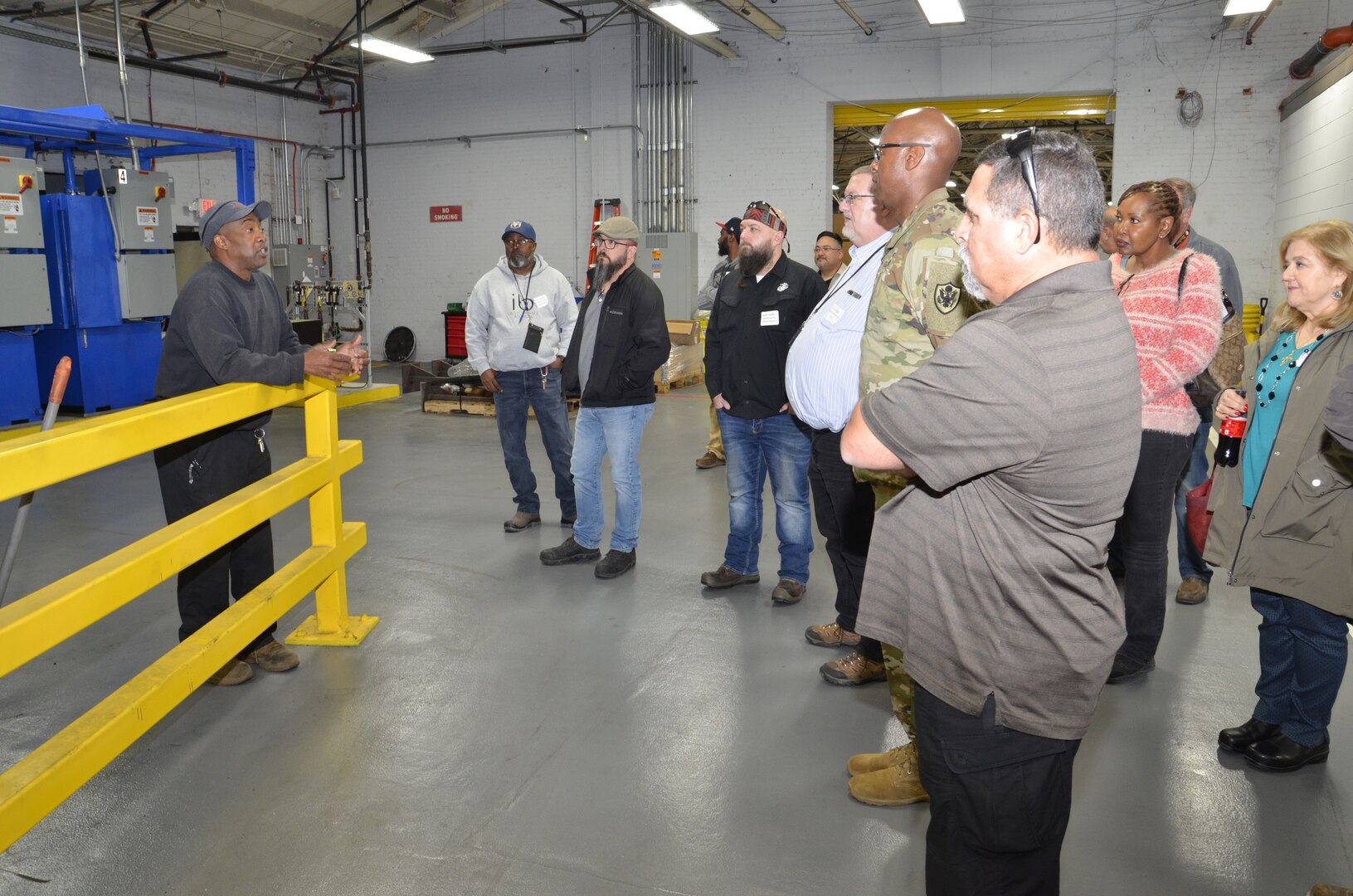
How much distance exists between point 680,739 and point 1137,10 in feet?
36.5

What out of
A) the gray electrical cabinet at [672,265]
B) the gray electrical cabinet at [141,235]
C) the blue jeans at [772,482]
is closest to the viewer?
the blue jeans at [772,482]

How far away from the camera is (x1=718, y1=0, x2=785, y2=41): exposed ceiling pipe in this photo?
10.4m

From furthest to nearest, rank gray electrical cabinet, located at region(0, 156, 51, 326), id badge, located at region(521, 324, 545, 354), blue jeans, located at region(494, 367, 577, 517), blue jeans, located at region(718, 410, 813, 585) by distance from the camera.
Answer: gray electrical cabinet, located at region(0, 156, 51, 326), blue jeans, located at region(494, 367, 577, 517), id badge, located at region(521, 324, 545, 354), blue jeans, located at region(718, 410, 813, 585)

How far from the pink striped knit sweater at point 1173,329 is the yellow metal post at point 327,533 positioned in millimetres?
2910

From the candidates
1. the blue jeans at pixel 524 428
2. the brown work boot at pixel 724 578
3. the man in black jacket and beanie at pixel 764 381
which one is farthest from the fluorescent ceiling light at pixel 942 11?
the brown work boot at pixel 724 578

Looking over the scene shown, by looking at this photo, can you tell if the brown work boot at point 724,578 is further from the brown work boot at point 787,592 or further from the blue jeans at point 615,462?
the blue jeans at point 615,462

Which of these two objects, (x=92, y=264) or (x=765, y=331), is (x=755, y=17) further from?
(x=765, y=331)

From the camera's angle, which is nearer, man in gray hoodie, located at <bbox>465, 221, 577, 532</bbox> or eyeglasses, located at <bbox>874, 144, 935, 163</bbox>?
eyeglasses, located at <bbox>874, 144, 935, 163</bbox>

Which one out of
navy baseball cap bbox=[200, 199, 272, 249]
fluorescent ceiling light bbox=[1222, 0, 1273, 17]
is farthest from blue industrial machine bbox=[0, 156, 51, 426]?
fluorescent ceiling light bbox=[1222, 0, 1273, 17]

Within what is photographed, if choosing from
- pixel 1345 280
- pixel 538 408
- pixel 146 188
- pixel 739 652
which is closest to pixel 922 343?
pixel 1345 280

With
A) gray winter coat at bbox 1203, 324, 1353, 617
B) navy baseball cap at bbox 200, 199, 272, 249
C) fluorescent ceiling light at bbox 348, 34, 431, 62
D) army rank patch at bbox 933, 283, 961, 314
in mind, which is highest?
fluorescent ceiling light at bbox 348, 34, 431, 62

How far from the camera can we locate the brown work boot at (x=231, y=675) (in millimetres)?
3477

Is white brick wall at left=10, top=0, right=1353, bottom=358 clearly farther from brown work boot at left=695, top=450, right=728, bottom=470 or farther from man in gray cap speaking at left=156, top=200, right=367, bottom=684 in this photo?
man in gray cap speaking at left=156, top=200, right=367, bottom=684

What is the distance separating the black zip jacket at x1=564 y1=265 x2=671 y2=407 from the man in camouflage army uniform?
195 centimetres
